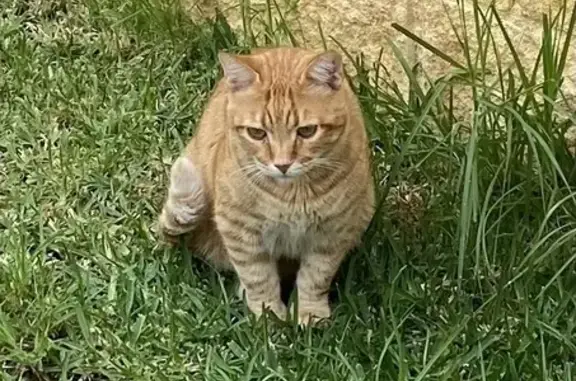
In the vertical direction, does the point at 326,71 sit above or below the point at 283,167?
above

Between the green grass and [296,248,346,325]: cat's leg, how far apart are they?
0.06m

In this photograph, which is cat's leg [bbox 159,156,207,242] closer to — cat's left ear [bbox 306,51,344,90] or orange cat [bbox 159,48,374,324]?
orange cat [bbox 159,48,374,324]

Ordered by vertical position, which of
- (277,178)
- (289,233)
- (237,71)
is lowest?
(289,233)

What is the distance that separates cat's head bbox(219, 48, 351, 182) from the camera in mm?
2994

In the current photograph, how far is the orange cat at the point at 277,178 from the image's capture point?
3016 millimetres

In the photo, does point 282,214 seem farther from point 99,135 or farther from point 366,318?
point 99,135

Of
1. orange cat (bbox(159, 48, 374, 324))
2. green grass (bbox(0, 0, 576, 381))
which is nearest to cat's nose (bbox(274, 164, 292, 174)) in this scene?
orange cat (bbox(159, 48, 374, 324))

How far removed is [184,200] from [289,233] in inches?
11.6

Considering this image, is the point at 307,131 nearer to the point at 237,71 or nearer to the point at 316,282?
the point at 237,71

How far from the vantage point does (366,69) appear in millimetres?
4008

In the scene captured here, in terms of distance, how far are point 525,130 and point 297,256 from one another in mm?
668

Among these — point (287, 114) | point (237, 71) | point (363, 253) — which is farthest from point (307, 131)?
point (363, 253)

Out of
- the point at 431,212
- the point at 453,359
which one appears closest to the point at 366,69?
the point at 431,212

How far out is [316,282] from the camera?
3.29 meters
